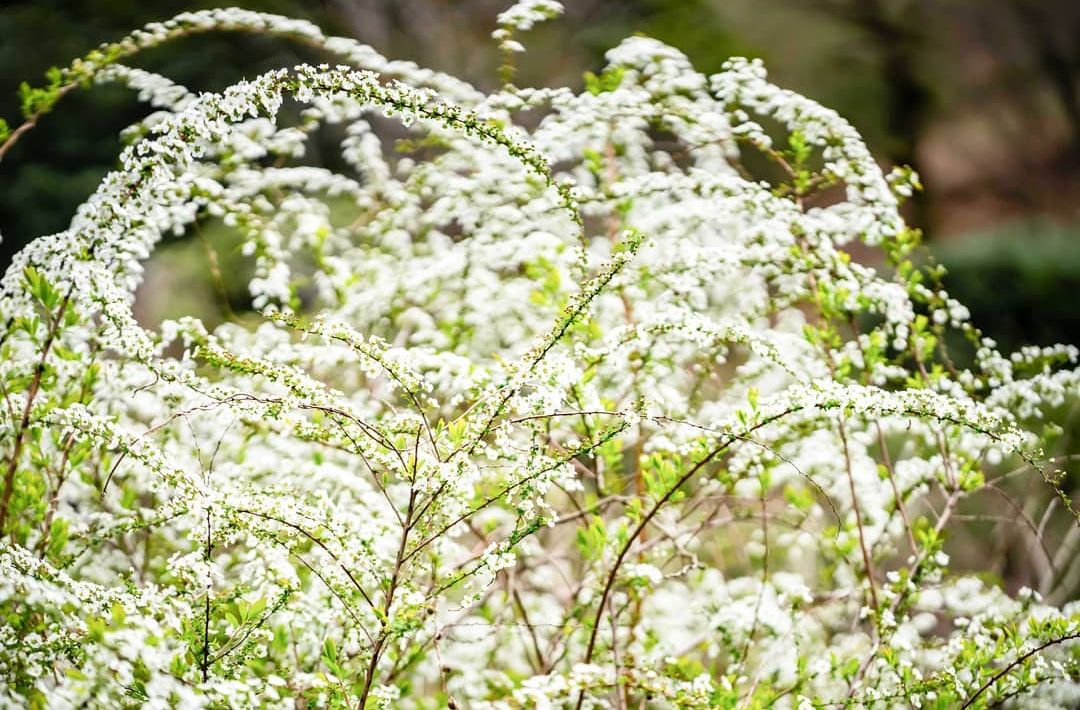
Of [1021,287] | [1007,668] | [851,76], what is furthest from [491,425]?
[851,76]

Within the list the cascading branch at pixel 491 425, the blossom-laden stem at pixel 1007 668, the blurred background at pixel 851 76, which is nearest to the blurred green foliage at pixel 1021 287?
the blurred background at pixel 851 76

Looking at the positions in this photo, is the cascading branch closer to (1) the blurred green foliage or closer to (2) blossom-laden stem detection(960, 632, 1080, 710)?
(2) blossom-laden stem detection(960, 632, 1080, 710)

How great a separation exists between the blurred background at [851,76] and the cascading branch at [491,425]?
4.39 m

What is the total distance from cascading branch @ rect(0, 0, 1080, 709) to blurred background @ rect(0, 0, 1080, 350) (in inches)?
173

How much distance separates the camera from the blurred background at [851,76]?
7609 millimetres

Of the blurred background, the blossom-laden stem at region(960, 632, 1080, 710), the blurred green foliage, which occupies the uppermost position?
the blurred background

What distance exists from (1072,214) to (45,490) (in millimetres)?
12236

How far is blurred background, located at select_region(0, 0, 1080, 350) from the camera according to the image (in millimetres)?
7609

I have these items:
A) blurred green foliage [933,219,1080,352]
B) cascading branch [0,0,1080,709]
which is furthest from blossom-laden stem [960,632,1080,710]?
blurred green foliage [933,219,1080,352]

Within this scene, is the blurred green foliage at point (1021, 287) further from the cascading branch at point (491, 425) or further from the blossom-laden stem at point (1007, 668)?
the blossom-laden stem at point (1007, 668)

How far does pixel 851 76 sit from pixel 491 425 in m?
10.7

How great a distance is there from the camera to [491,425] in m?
1.74

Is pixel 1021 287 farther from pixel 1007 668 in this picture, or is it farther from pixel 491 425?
pixel 491 425

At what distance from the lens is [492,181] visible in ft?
10.3
